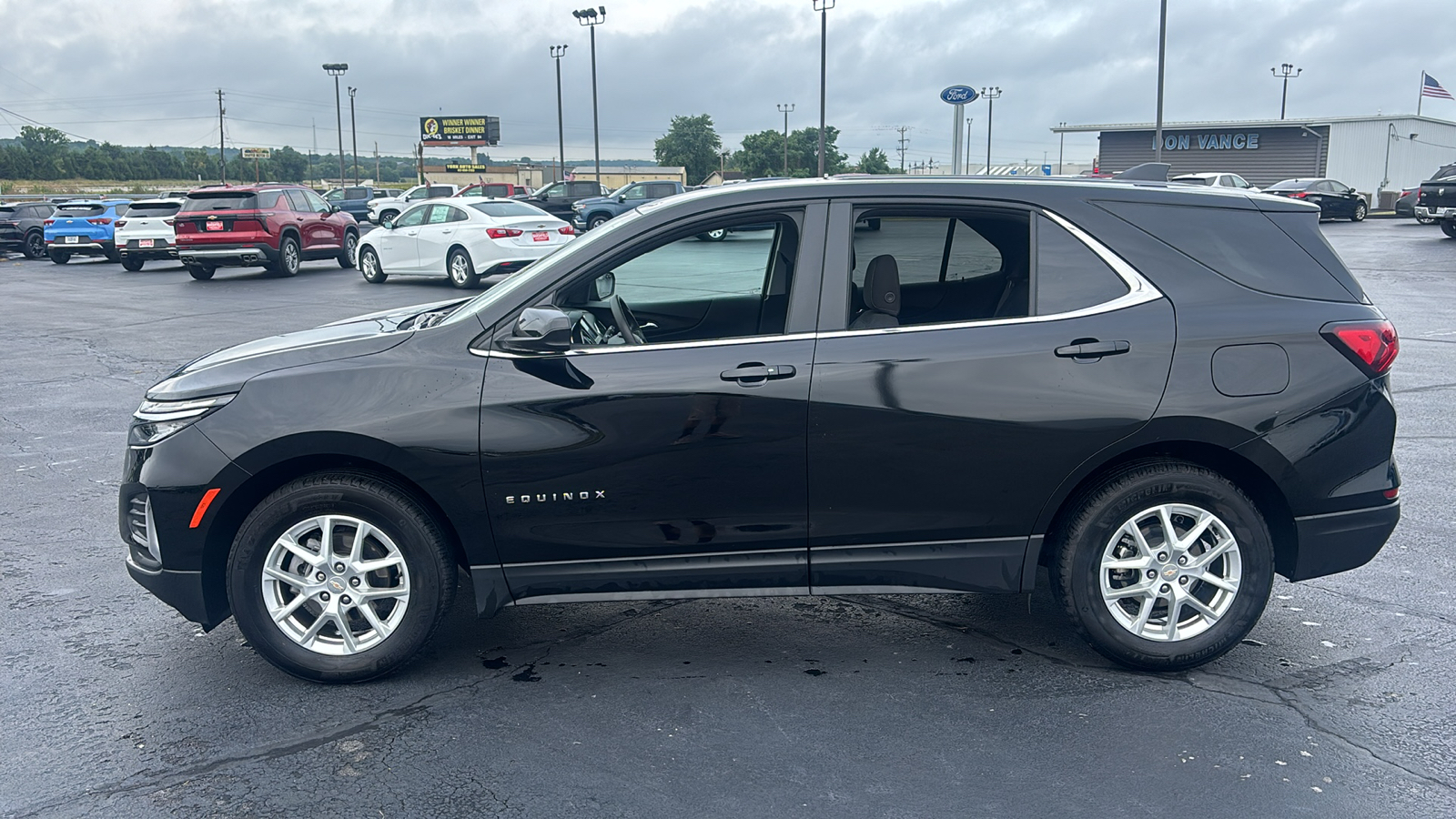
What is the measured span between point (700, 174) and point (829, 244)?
116257 millimetres

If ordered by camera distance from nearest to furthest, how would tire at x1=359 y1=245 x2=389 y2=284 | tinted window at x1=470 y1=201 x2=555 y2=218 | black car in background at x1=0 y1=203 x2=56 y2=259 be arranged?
tinted window at x1=470 y1=201 x2=555 y2=218 → tire at x1=359 y1=245 x2=389 y2=284 → black car in background at x1=0 y1=203 x2=56 y2=259

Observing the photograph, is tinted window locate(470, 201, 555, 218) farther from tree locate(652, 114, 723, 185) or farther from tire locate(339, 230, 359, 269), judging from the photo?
tree locate(652, 114, 723, 185)

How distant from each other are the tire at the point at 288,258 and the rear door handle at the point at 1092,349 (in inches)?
851

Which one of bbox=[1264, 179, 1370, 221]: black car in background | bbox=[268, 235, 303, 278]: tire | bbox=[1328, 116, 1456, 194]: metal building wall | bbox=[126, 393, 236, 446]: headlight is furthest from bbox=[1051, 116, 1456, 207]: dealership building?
bbox=[126, 393, 236, 446]: headlight

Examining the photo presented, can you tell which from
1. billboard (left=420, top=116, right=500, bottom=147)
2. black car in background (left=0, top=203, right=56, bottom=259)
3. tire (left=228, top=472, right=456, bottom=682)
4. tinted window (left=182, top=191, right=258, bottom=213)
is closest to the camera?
tire (left=228, top=472, right=456, bottom=682)

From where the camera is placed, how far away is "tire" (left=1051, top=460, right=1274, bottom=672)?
4039 millimetres

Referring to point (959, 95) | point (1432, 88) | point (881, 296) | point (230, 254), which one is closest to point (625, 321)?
point (881, 296)

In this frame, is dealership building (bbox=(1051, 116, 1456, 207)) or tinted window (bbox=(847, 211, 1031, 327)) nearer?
tinted window (bbox=(847, 211, 1031, 327))

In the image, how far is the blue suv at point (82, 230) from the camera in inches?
1143

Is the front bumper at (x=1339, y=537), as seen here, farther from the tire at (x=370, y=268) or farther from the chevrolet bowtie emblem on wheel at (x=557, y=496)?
the tire at (x=370, y=268)

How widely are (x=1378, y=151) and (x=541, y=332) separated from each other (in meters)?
72.0

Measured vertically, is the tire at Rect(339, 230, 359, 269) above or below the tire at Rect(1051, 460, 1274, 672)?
above

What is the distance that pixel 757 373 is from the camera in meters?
3.93

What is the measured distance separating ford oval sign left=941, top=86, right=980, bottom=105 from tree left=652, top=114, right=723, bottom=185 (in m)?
95.5
